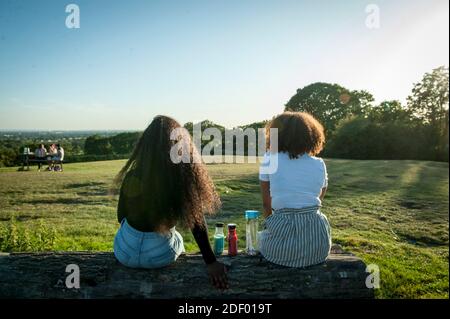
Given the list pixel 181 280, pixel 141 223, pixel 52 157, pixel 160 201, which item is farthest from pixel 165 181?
pixel 52 157

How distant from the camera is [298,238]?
3.87 meters

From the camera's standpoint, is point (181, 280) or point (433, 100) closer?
point (181, 280)

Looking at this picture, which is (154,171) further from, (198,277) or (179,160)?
(198,277)

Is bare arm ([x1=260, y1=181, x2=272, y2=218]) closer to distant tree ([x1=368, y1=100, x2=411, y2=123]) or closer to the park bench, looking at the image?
the park bench

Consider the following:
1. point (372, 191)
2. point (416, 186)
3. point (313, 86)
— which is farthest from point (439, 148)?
point (372, 191)

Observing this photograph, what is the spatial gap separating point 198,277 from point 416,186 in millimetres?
17162

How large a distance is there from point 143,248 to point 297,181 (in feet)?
5.68

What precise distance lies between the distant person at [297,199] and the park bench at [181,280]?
0.56 ft

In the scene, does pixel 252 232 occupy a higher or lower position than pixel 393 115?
lower

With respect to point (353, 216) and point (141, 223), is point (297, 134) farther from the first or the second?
point (353, 216)

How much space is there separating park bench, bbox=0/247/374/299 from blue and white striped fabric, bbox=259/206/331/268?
0.10 meters

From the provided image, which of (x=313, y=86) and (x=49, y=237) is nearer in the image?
(x=49, y=237)
